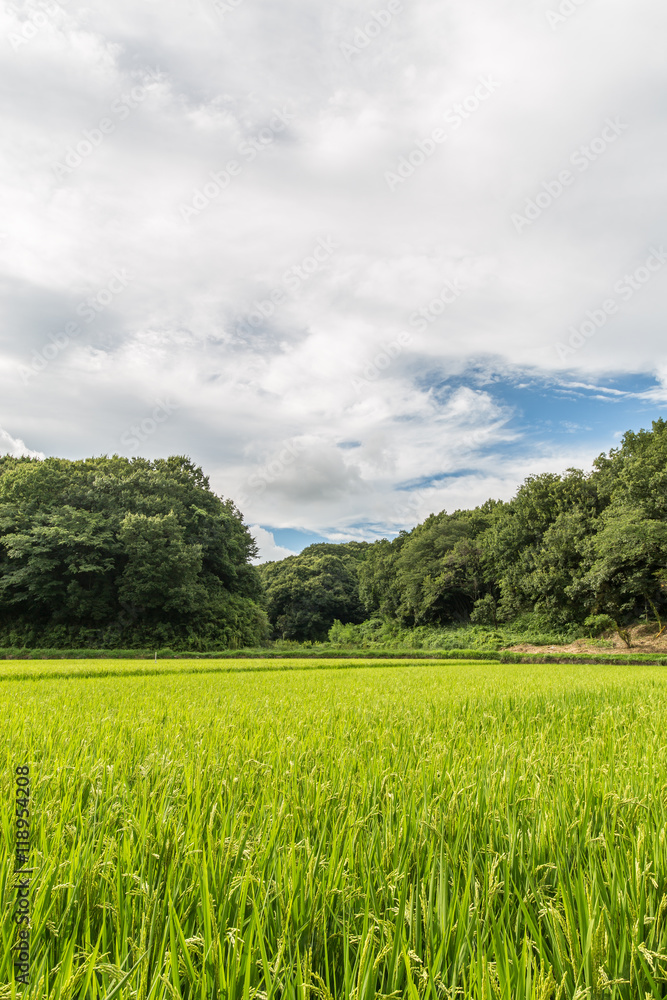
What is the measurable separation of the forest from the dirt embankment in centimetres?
113

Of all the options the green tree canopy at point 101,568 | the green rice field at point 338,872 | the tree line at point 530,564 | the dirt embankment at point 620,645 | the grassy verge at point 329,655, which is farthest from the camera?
the green tree canopy at point 101,568

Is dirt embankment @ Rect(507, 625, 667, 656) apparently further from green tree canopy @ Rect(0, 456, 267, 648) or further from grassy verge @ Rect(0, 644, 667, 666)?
green tree canopy @ Rect(0, 456, 267, 648)

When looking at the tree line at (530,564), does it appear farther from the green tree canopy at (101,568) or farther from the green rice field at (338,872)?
the green rice field at (338,872)

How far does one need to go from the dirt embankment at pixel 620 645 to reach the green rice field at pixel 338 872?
1479 inches

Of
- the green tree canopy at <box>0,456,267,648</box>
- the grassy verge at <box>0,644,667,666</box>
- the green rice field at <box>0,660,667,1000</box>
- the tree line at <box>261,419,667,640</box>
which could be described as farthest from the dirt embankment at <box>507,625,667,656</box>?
the green rice field at <box>0,660,667,1000</box>

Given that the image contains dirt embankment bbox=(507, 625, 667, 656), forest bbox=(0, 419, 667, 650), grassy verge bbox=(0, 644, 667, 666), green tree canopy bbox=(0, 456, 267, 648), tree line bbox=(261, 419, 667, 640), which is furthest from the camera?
green tree canopy bbox=(0, 456, 267, 648)

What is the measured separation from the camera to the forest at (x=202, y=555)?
37.1 m

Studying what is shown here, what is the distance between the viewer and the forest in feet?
122

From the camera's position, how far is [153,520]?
3966 centimetres

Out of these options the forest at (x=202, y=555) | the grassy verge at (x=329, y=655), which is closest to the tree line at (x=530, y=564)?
the forest at (x=202, y=555)

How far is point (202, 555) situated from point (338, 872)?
43.7m

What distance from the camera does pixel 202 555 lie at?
4341 centimetres

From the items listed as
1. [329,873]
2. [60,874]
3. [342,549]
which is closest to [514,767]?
[329,873]

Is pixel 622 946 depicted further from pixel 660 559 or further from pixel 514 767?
pixel 660 559
